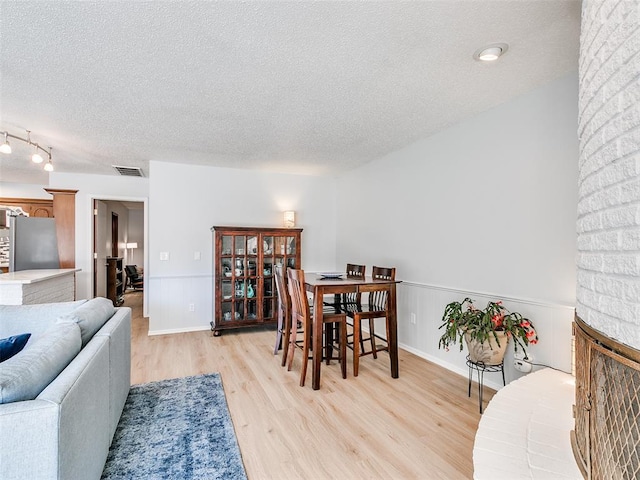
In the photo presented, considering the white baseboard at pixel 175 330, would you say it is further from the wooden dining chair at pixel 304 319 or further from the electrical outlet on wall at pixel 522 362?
the electrical outlet on wall at pixel 522 362

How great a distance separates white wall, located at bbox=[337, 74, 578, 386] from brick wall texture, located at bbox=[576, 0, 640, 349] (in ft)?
3.74

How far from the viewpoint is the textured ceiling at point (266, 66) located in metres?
1.69

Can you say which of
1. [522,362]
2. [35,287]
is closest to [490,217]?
[522,362]

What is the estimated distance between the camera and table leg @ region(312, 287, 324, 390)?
2.83 m

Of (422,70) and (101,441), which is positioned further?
(422,70)

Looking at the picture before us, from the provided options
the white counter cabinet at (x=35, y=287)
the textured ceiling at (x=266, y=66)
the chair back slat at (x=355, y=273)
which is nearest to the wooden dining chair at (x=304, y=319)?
the chair back slat at (x=355, y=273)

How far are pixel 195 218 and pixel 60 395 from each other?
380 cm

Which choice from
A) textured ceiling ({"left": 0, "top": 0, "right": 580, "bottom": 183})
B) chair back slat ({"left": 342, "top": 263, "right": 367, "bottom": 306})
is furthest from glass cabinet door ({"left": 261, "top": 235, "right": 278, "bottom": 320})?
textured ceiling ({"left": 0, "top": 0, "right": 580, "bottom": 183})

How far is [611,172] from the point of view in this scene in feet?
3.77

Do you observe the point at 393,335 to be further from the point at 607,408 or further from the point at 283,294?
the point at 607,408

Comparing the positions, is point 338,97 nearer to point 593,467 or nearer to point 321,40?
point 321,40

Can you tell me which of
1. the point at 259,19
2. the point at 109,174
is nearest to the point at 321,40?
the point at 259,19

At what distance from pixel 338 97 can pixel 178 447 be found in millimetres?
2612

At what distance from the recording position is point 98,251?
5.72m
